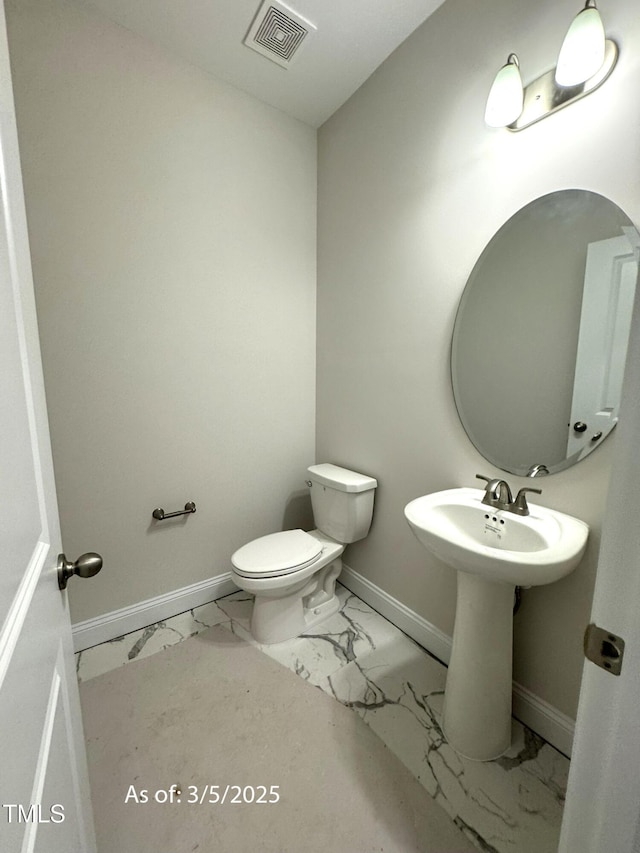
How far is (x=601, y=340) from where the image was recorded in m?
0.98

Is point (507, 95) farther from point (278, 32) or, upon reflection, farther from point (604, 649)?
point (604, 649)

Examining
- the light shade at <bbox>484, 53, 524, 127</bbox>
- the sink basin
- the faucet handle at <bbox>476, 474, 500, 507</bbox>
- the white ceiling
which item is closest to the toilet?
the sink basin

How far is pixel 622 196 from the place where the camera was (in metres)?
0.91

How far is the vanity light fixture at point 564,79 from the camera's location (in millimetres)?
867

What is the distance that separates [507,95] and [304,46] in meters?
0.92

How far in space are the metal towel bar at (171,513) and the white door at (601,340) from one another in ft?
5.16

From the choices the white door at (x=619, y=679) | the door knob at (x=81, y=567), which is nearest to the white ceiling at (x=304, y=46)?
the white door at (x=619, y=679)

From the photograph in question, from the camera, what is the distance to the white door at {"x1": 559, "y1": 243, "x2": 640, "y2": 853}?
410 millimetres

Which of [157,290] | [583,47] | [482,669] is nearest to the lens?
[583,47]

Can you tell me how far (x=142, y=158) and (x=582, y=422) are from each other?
1.93 meters

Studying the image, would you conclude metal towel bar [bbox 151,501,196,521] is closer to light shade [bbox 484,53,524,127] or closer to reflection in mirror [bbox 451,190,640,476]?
reflection in mirror [bbox 451,190,640,476]

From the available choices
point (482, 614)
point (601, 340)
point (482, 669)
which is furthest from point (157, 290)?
point (482, 669)

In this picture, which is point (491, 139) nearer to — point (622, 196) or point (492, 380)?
point (622, 196)

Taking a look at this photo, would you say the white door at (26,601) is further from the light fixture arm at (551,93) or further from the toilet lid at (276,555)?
the light fixture arm at (551,93)
